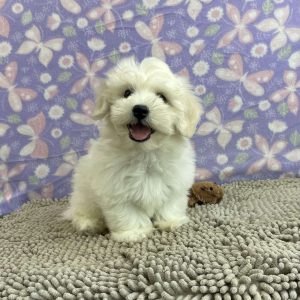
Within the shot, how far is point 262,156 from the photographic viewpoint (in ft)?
9.37

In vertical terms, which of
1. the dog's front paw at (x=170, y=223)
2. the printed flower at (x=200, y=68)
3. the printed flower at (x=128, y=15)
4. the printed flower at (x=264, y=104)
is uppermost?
the printed flower at (x=128, y=15)

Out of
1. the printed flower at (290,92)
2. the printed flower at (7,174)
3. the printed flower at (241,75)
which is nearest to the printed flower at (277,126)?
the printed flower at (290,92)

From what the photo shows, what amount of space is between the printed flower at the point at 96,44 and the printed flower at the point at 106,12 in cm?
10

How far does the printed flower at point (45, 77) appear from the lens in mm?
2729

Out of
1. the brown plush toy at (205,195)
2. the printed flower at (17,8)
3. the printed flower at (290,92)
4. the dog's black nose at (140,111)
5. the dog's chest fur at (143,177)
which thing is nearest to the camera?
the dog's black nose at (140,111)

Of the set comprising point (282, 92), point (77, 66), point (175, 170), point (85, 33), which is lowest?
point (175, 170)

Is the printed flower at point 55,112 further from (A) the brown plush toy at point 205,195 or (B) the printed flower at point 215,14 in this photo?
(B) the printed flower at point 215,14

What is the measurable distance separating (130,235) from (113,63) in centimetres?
133

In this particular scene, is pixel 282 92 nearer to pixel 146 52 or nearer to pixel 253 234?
pixel 146 52

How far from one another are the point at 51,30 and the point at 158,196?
145 centimetres

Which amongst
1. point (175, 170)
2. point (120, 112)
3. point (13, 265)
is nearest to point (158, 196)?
point (175, 170)

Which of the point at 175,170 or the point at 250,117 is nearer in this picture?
the point at 175,170

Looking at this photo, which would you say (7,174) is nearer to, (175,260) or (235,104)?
(235,104)

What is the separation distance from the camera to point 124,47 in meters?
2.73
